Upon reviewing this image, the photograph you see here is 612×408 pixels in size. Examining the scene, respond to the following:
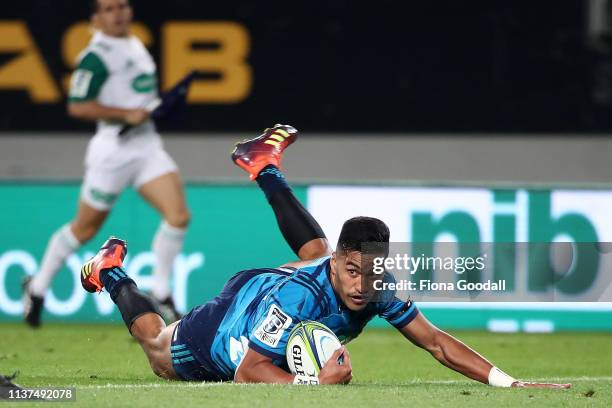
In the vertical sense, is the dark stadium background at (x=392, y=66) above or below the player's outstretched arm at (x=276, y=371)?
below

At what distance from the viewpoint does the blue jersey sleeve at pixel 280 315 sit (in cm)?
658

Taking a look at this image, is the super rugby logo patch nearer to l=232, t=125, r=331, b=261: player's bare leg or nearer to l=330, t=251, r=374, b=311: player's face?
l=330, t=251, r=374, b=311: player's face

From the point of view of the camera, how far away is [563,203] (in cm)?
1043

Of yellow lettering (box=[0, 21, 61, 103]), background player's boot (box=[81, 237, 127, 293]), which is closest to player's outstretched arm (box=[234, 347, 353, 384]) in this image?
background player's boot (box=[81, 237, 127, 293])

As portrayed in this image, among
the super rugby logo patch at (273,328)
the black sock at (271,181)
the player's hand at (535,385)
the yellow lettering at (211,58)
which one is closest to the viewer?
the super rugby logo patch at (273,328)

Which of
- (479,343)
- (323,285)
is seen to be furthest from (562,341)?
(323,285)

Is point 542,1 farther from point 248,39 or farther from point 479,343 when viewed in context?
point 479,343

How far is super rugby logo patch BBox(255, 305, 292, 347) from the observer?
6.57 m

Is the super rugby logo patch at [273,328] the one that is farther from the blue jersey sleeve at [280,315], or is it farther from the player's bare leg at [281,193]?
the player's bare leg at [281,193]

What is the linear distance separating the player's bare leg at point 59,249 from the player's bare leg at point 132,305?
86.4 inches

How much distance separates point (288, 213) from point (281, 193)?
0.47 ft

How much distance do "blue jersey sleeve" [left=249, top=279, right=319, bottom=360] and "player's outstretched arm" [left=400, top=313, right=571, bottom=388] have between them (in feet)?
1.49

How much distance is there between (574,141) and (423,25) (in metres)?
1.53

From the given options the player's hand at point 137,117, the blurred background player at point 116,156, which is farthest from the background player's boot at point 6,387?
the player's hand at point 137,117
